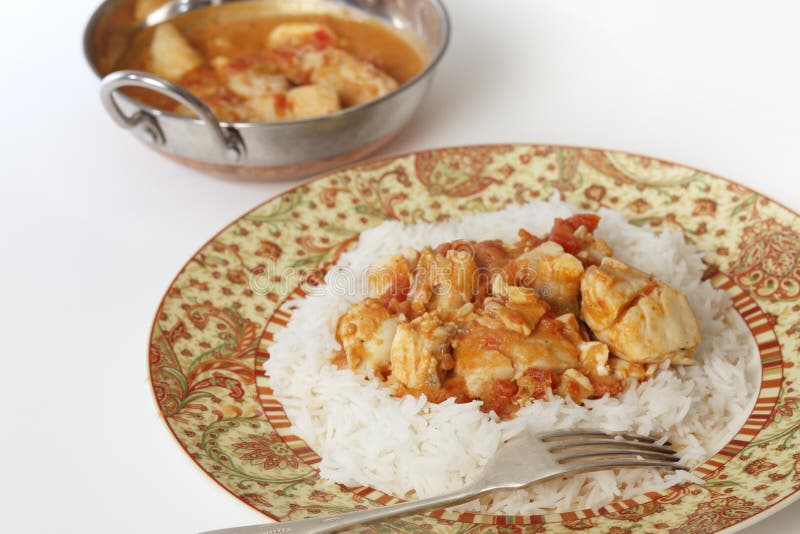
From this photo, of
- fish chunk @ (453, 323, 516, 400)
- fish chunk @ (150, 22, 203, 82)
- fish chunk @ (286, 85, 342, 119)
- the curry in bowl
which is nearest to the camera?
fish chunk @ (453, 323, 516, 400)

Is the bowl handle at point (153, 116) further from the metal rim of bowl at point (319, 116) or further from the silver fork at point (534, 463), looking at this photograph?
the silver fork at point (534, 463)

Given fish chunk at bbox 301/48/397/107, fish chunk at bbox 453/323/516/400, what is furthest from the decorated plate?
fish chunk at bbox 301/48/397/107

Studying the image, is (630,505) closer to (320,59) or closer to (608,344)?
(608,344)

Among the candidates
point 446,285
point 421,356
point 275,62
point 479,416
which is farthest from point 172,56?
point 479,416

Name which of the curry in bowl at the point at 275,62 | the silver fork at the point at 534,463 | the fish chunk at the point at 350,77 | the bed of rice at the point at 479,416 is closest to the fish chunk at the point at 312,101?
the curry in bowl at the point at 275,62

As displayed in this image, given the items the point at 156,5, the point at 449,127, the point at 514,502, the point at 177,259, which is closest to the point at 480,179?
the point at 449,127

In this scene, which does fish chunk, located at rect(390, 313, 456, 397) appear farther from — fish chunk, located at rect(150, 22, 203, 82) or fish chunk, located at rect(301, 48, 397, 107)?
fish chunk, located at rect(150, 22, 203, 82)
